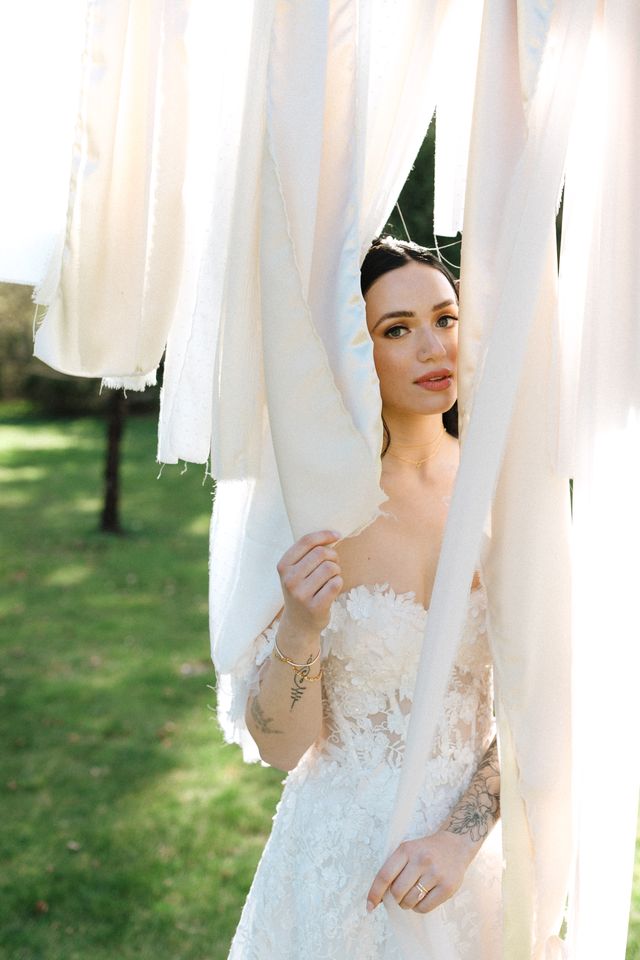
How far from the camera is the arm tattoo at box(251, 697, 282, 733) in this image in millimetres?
1986

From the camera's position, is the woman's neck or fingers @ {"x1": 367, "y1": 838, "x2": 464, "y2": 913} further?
the woman's neck

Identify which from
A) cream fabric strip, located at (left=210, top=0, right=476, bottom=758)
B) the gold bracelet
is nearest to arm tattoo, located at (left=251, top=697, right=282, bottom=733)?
the gold bracelet

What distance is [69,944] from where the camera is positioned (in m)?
3.83

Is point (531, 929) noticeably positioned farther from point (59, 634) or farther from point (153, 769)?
point (59, 634)

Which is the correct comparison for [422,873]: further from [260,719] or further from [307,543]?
[307,543]

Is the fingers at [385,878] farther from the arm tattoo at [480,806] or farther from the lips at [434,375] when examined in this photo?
the lips at [434,375]

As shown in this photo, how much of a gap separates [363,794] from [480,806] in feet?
0.80

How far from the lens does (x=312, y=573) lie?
1.70 m

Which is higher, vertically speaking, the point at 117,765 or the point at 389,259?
the point at 389,259

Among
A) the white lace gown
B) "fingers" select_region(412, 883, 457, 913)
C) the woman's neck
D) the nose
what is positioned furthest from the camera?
the woman's neck

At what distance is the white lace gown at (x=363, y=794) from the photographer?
2094mm

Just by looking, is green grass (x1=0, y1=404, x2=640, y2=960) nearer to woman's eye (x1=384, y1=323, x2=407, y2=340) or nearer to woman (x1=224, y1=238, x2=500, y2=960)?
woman (x1=224, y1=238, x2=500, y2=960)

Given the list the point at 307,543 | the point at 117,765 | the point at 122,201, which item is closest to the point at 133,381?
the point at 122,201

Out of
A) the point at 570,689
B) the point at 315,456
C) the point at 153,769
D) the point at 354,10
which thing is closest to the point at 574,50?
the point at 354,10
